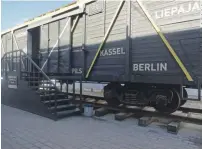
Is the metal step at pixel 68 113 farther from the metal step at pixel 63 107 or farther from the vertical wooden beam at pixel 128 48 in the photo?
the vertical wooden beam at pixel 128 48

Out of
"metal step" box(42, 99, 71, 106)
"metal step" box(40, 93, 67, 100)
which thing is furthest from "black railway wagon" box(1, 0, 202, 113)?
"metal step" box(42, 99, 71, 106)

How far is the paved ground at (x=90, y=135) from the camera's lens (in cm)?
387

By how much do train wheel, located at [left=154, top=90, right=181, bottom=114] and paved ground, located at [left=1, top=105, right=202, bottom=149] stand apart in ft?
2.25

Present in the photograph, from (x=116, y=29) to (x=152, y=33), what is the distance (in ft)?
4.06

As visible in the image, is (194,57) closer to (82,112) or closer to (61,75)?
(82,112)

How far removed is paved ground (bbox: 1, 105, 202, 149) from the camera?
3.87 metres

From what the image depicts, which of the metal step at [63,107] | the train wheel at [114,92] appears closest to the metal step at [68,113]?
the metal step at [63,107]

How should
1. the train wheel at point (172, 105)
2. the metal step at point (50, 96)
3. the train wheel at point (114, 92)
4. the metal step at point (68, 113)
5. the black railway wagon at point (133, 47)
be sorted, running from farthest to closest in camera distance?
1. the train wheel at point (114, 92)
2. the metal step at point (50, 96)
3. the metal step at point (68, 113)
4. the train wheel at point (172, 105)
5. the black railway wagon at point (133, 47)

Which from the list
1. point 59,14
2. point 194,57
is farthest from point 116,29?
point 59,14

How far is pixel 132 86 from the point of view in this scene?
662 cm

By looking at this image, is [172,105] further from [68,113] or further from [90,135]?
[68,113]

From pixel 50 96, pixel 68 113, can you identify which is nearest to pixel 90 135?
pixel 68 113

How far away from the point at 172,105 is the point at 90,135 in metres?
2.82

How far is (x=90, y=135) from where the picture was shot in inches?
176
